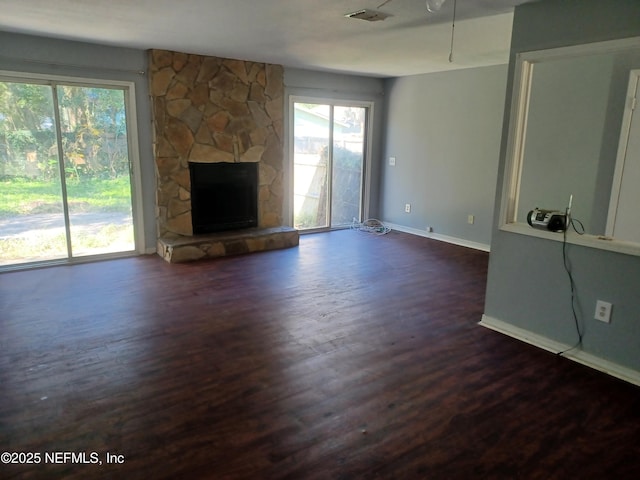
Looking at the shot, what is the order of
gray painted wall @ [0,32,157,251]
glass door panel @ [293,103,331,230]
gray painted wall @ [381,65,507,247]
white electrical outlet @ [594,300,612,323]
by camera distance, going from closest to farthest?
white electrical outlet @ [594,300,612,323], gray painted wall @ [0,32,157,251], gray painted wall @ [381,65,507,247], glass door panel @ [293,103,331,230]

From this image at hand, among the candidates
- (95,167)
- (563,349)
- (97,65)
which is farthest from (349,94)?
(563,349)

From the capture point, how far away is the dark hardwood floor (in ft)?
6.63

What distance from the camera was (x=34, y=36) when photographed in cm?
435

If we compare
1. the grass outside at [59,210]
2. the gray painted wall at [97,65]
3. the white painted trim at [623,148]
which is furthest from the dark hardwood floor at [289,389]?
the white painted trim at [623,148]

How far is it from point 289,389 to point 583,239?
7.01ft

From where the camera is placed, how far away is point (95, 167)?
4.97m

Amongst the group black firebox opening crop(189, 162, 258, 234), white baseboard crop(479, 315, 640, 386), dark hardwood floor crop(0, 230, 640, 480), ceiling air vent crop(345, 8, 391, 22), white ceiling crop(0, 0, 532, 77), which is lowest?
dark hardwood floor crop(0, 230, 640, 480)

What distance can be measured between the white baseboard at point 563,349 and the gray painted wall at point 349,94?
3.73 m

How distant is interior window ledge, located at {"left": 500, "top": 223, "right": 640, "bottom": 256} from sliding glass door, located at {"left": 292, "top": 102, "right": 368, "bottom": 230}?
12.4 ft

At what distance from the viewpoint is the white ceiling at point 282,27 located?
3.13 metres

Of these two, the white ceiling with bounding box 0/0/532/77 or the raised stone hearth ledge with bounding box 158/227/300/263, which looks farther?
the raised stone hearth ledge with bounding box 158/227/300/263

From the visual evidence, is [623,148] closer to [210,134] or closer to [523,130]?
[523,130]

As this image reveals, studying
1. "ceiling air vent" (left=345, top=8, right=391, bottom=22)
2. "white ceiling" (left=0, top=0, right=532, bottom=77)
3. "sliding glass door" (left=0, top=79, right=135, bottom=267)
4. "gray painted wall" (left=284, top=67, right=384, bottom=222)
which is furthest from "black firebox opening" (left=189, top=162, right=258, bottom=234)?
"ceiling air vent" (left=345, top=8, right=391, bottom=22)

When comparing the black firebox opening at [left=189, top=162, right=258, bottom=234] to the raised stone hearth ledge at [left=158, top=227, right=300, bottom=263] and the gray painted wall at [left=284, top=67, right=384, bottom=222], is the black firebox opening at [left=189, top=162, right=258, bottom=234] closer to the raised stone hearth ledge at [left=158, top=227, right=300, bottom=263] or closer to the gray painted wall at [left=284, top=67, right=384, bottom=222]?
the raised stone hearth ledge at [left=158, top=227, right=300, bottom=263]
